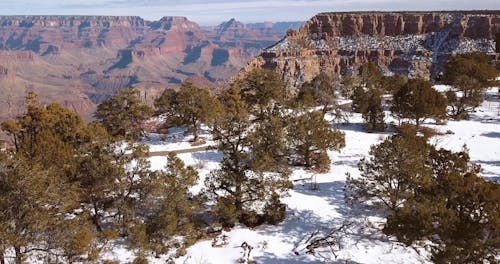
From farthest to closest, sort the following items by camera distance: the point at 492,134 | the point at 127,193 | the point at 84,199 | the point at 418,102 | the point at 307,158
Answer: the point at 492,134
the point at 418,102
the point at 307,158
the point at 84,199
the point at 127,193

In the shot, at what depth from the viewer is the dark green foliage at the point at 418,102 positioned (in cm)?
5038

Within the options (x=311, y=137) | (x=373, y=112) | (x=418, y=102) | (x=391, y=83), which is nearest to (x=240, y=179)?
(x=311, y=137)

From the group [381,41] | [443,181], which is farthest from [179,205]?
[381,41]

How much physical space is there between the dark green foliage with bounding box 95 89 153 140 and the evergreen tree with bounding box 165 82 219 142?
4848mm

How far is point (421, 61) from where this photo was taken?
14462 cm

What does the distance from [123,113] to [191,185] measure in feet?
96.4

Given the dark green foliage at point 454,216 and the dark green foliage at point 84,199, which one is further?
the dark green foliage at point 84,199

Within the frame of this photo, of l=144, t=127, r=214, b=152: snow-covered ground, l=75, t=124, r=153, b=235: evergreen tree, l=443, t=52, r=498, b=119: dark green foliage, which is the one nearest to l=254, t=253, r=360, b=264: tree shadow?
l=75, t=124, r=153, b=235: evergreen tree

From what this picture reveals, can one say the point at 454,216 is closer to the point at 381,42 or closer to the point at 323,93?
the point at 323,93

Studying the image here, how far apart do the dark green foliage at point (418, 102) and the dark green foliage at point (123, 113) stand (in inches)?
1327

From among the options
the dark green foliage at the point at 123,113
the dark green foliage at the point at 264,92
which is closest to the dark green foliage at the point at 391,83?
the dark green foliage at the point at 264,92

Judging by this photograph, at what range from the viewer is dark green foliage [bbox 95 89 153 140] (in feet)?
185

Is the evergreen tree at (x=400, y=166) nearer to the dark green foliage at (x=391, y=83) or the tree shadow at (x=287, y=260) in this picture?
the tree shadow at (x=287, y=260)

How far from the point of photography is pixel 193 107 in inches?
2186
